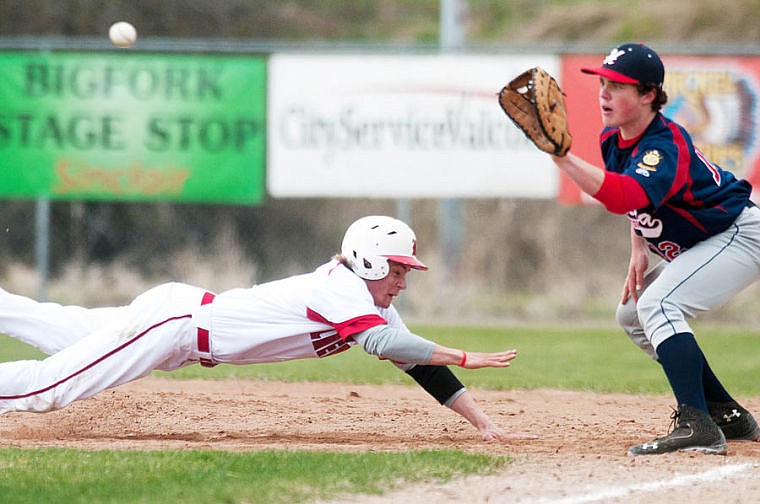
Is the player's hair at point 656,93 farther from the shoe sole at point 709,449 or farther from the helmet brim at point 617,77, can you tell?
the shoe sole at point 709,449

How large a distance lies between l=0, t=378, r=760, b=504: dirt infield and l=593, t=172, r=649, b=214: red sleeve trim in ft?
3.54

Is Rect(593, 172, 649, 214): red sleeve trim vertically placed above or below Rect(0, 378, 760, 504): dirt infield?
above

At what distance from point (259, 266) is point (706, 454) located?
12.9 meters

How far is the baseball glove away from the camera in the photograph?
190 inches

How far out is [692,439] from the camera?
524 centimetres

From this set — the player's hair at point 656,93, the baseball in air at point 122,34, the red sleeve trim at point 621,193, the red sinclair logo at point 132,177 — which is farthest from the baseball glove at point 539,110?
the red sinclair logo at point 132,177

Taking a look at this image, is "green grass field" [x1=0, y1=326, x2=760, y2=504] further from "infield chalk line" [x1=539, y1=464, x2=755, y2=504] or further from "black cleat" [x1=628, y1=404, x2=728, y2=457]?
"black cleat" [x1=628, y1=404, x2=728, y2=457]

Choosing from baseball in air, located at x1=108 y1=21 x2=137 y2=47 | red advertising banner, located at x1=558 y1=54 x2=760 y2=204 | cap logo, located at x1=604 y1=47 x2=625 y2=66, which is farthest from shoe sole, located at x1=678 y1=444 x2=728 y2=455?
baseball in air, located at x1=108 y1=21 x2=137 y2=47

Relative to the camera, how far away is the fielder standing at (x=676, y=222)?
5219 mm

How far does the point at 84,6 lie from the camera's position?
20.0 meters

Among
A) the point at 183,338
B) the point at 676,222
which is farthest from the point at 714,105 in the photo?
the point at 183,338

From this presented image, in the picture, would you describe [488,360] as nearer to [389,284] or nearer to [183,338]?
[389,284]

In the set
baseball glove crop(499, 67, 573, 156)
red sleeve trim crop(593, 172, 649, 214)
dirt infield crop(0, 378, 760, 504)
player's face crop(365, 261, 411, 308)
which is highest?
baseball glove crop(499, 67, 573, 156)

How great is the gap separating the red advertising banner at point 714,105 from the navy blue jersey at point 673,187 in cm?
786
